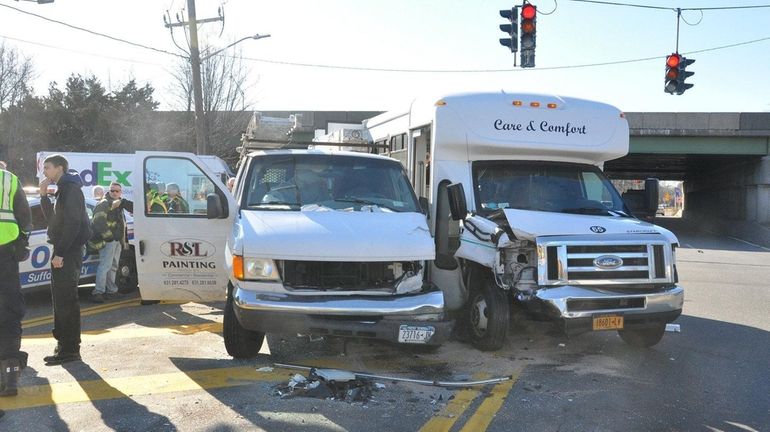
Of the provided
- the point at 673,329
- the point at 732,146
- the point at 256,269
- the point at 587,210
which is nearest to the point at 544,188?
the point at 587,210

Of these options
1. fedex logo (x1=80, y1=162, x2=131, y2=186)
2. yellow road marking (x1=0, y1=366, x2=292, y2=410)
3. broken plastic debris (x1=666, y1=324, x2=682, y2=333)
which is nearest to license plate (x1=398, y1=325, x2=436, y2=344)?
yellow road marking (x1=0, y1=366, x2=292, y2=410)

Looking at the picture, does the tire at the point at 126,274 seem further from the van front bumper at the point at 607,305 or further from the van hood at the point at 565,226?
the van front bumper at the point at 607,305

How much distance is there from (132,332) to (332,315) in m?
3.33

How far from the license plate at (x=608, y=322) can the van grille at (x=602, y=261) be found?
33 centimetres

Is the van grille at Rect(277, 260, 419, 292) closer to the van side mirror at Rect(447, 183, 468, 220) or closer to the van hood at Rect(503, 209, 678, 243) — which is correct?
the van side mirror at Rect(447, 183, 468, 220)

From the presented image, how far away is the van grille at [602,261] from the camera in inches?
247

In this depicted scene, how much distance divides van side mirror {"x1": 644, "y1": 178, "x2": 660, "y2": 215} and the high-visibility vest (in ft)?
22.3

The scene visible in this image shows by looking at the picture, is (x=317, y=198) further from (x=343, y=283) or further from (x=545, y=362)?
(x=545, y=362)

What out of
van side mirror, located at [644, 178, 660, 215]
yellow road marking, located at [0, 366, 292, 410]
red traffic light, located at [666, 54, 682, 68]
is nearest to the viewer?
yellow road marking, located at [0, 366, 292, 410]

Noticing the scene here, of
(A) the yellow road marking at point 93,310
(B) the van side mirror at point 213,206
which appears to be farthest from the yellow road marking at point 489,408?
(A) the yellow road marking at point 93,310

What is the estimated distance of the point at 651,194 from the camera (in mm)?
7969

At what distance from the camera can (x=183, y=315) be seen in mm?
8594

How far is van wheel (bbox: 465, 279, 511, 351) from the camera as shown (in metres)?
6.62

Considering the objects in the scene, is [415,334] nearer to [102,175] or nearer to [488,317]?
[488,317]
